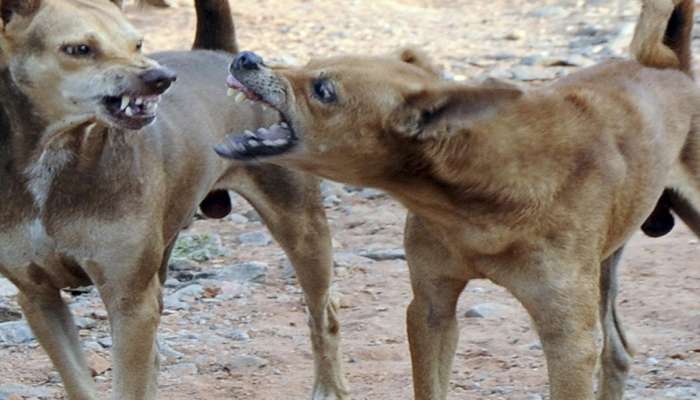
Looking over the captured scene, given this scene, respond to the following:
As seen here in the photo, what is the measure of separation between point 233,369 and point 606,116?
8.24 feet

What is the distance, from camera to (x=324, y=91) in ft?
19.5

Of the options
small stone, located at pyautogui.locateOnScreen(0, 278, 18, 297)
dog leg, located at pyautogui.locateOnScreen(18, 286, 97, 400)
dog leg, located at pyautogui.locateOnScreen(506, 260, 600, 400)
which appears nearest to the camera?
dog leg, located at pyautogui.locateOnScreen(506, 260, 600, 400)

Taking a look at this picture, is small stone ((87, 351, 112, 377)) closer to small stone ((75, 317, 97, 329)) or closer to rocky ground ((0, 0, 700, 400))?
rocky ground ((0, 0, 700, 400))

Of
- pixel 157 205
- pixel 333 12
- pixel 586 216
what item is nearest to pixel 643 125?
pixel 586 216

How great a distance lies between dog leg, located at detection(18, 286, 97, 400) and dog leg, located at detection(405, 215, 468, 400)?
1356 millimetres

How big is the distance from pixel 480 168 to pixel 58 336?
1.94m

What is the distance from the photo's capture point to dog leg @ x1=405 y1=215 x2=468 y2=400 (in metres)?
6.46

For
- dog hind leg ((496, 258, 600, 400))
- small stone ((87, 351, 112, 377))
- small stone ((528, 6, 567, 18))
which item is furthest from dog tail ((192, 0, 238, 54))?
small stone ((528, 6, 567, 18))

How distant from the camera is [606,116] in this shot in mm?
6609

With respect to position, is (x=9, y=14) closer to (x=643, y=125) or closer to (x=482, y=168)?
(x=482, y=168)

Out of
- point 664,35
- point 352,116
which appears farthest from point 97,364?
point 664,35

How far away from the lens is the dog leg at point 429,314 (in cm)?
646

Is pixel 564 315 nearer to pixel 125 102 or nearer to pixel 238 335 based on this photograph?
pixel 125 102

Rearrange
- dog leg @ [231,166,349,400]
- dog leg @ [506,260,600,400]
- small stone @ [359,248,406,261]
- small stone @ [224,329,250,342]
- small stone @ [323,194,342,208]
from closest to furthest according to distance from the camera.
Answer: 1. dog leg @ [506,260,600,400]
2. dog leg @ [231,166,349,400]
3. small stone @ [224,329,250,342]
4. small stone @ [359,248,406,261]
5. small stone @ [323,194,342,208]
